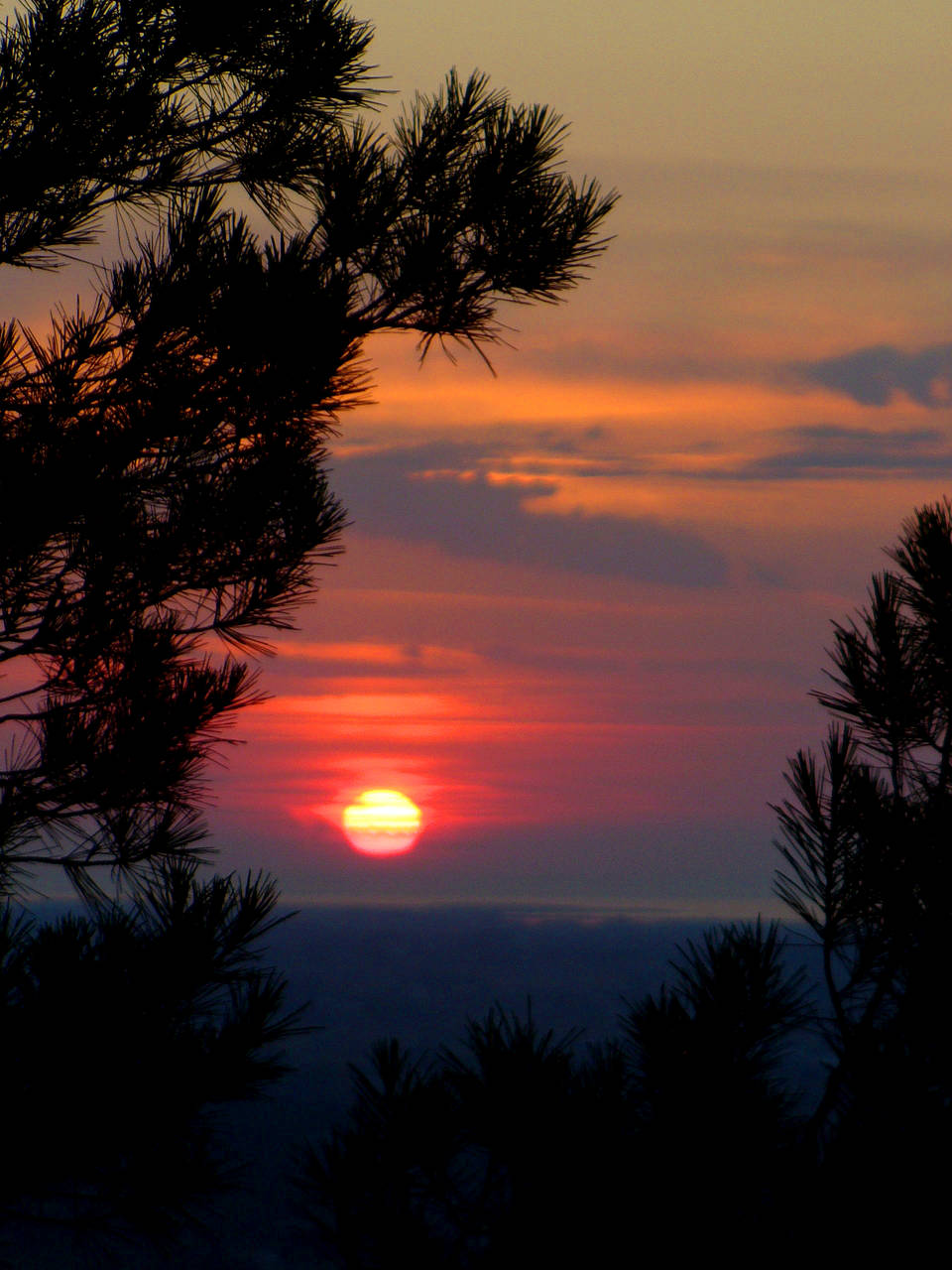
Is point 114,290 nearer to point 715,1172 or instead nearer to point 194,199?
point 194,199

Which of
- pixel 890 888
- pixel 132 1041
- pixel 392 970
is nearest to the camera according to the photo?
pixel 890 888

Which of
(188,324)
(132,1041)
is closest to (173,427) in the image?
(188,324)

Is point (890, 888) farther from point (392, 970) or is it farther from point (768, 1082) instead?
point (392, 970)

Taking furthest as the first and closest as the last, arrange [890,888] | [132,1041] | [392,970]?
[392,970]
[132,1041]
[890,888]

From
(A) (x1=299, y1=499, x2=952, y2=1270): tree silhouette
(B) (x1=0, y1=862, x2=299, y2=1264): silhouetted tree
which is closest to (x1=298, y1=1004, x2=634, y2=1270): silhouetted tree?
(A) (x1=299, y1=499, x2=952, y2=1270): tree silhouette

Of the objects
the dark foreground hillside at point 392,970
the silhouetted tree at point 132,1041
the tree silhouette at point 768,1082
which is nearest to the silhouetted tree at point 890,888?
A: the tree silhouette at point 768,1082

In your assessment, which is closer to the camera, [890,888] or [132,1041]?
[890,888]

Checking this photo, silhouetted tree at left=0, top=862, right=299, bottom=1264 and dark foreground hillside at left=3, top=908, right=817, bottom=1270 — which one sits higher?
silhouetted tree at left=0, top=862, right=299, bottom=1264

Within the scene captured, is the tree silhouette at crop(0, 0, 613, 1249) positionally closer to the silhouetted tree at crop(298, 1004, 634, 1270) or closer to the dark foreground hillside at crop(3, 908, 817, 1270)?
the silhouetted tree at crop(298, 1004, 634, 1270)

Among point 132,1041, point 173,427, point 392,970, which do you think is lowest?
point 392,970

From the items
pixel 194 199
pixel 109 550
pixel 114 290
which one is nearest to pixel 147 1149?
pixel 109 550

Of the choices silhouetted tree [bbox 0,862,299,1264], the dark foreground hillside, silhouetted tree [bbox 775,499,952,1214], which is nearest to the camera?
silhouetted tree [bbox 775,499,952,1214]

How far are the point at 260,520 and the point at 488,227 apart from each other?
1560mm

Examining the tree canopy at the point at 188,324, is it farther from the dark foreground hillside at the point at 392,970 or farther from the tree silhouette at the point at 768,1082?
the dark foreground hillside at the point at 392,970
